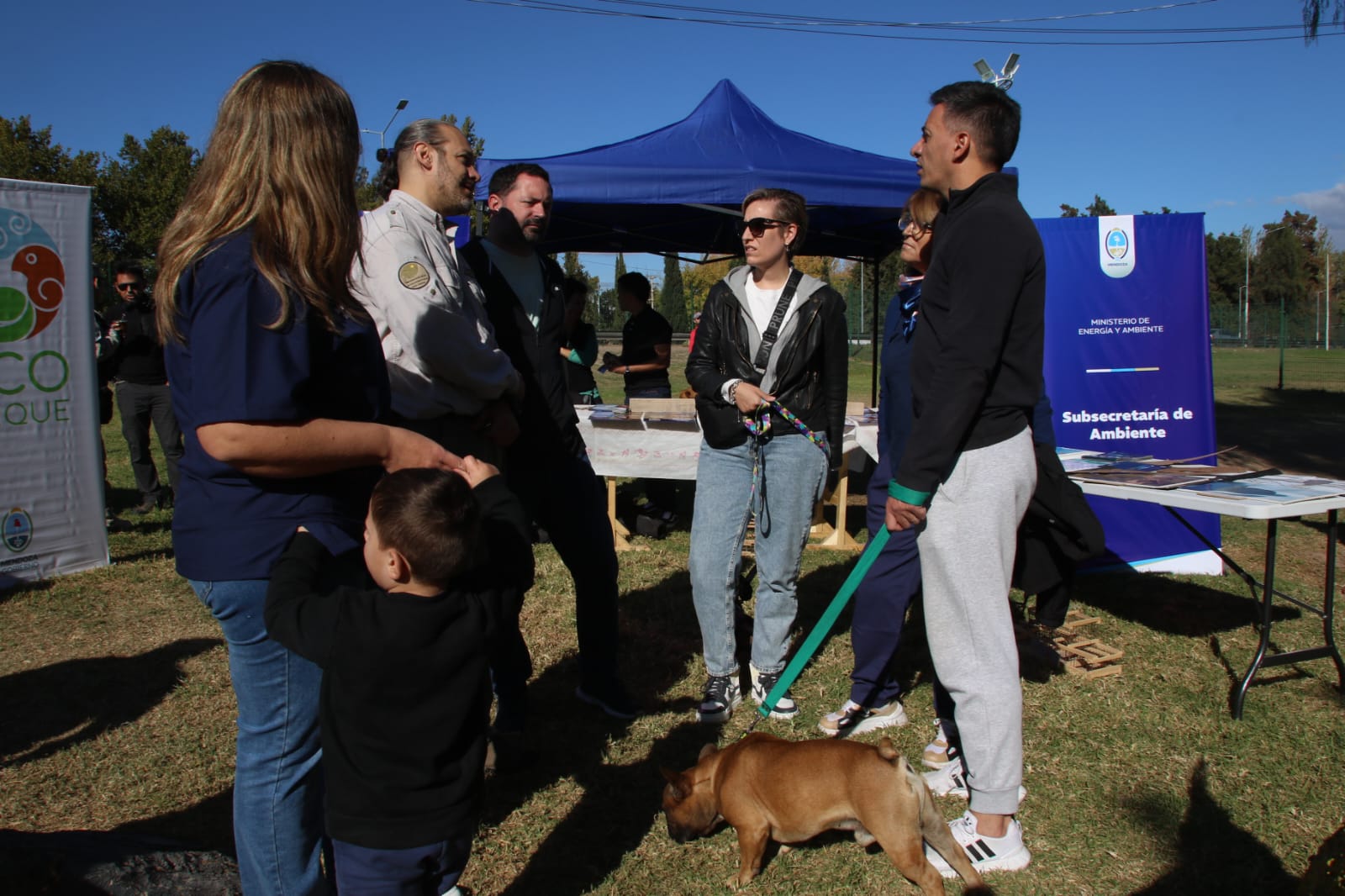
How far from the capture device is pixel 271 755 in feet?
5.70

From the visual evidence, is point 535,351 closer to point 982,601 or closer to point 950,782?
point 982,601

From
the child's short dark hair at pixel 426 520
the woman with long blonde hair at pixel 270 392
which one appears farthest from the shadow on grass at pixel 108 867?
the child's short dark hair at pixel 426 520

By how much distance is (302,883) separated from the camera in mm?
1796

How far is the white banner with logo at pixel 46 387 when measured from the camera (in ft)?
17.3

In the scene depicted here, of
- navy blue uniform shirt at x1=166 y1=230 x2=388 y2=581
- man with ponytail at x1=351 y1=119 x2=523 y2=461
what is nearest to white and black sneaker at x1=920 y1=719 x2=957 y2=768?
man with ponytail at x1=351 y1=119 x2=523 y2=461

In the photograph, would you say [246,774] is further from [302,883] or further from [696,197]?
[696,197]

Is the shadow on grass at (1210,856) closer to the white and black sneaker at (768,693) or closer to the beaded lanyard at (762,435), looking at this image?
the white and black sneaker at (768,693)

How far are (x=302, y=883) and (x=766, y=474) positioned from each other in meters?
2.13

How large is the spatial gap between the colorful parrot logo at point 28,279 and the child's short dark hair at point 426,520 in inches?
194

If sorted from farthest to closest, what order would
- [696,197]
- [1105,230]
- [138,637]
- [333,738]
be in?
[696,197] < [1105,230] < [138,637] < [333,738]

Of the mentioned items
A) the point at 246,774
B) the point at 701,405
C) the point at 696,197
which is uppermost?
the point at 696,197

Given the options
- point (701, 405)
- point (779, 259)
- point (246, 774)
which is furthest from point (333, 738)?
point (779, 259)

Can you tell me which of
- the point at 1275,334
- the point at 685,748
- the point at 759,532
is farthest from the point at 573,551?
the point at 1275,334

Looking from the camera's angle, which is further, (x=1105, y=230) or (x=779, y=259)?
(x=1105, y=230)
